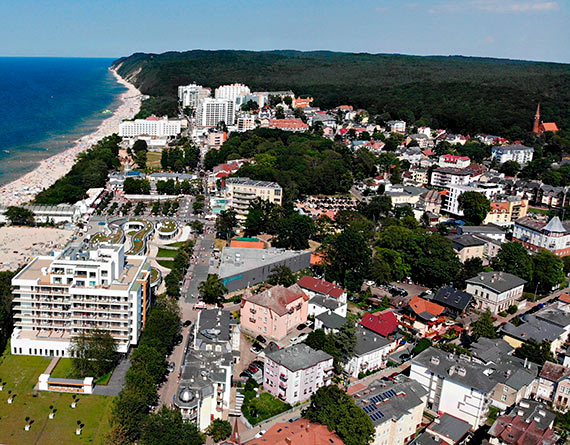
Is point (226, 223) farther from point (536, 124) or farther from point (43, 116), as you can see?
point (43, 116)

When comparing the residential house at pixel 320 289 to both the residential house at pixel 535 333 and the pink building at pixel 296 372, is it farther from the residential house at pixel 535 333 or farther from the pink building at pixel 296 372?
the residential house at pixel 535 333

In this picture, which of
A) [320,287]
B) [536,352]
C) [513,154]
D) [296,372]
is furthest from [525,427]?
[513,154]

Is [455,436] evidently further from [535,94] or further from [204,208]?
[535,94]

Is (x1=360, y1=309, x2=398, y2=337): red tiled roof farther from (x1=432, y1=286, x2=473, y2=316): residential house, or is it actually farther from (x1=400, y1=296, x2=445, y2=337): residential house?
(x1=432, y1=286, x2=473, y2=316): residential house

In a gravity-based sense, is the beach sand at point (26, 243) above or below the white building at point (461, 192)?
below

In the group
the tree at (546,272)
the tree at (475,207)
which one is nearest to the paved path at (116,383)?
the tree at (546,272)

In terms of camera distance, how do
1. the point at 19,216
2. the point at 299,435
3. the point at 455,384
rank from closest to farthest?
1. the point at 299,435
2. the point at 455,384
3. the point at 19,216
